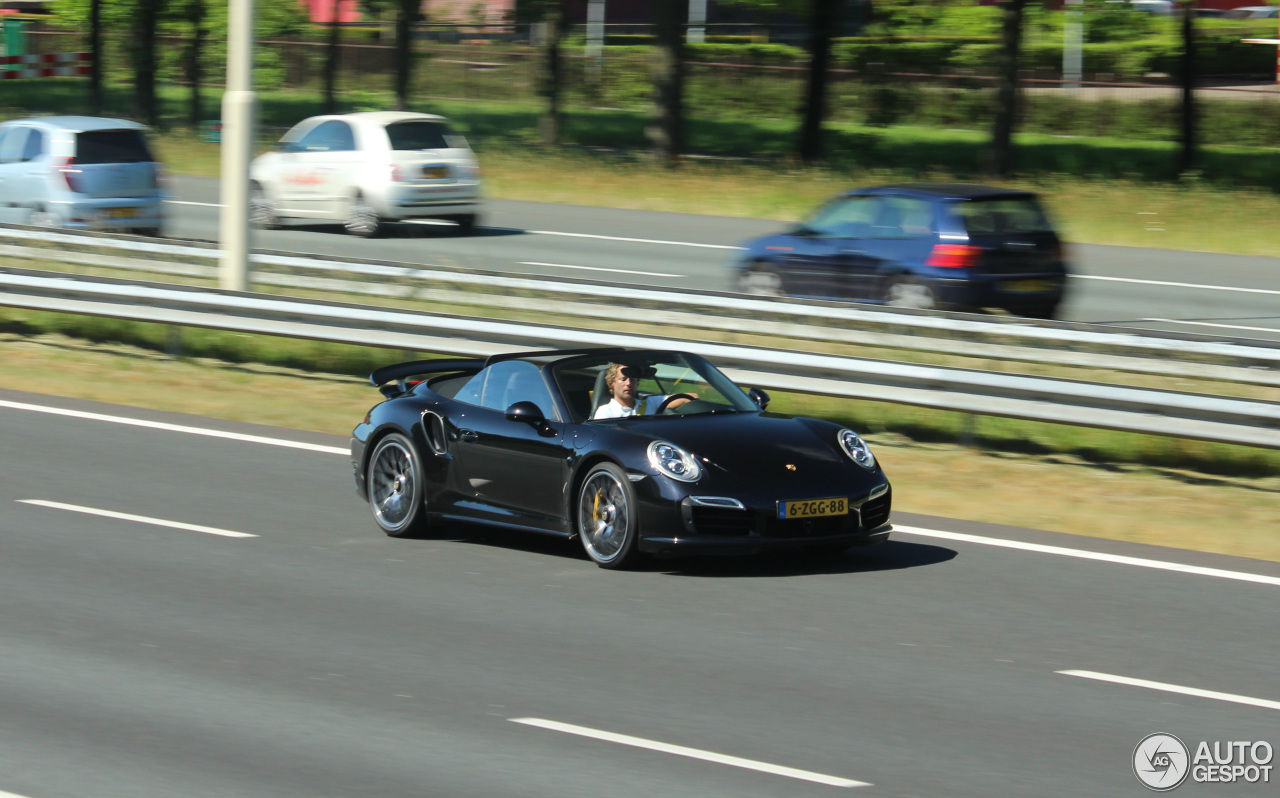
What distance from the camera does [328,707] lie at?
20.9 feet

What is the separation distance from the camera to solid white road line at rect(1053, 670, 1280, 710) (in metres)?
6.54

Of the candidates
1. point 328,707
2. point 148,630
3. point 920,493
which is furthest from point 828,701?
point 920,493

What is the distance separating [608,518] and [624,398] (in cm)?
72

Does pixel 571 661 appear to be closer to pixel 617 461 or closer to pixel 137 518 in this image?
pixel 617 461

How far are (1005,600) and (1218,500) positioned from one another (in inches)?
122

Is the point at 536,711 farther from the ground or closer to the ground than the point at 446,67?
closer to the ground

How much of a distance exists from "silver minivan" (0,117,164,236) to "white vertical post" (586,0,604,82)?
3286cm

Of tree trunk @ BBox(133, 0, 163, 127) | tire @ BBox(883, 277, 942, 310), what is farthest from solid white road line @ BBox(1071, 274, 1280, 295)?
tree trunk @ BBox(133, 0, 163, 127)

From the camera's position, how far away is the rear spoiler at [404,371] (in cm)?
1040

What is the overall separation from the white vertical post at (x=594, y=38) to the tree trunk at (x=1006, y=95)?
23.9 meters

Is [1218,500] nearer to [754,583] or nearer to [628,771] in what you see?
[754,583]

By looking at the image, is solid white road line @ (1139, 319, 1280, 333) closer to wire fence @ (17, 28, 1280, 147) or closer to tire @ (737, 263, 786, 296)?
tire @ (737, 263, 786, 296)

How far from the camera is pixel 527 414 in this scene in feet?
29.9

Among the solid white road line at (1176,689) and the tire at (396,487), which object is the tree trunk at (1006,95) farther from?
the solid white road line at (1176,689)
